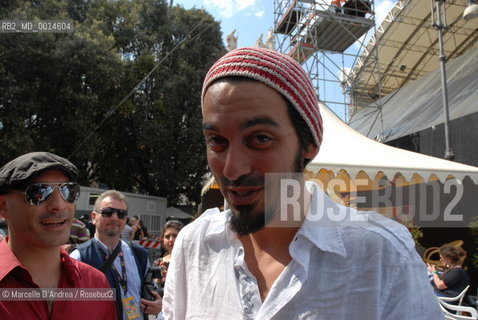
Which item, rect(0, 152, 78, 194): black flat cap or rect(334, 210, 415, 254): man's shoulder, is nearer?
rect(334, 210, 415, 254): man's shoulder

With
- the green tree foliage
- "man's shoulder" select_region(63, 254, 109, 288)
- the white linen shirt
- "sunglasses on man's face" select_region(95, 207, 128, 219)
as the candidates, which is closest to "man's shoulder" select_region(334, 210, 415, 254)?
the white linen shirt

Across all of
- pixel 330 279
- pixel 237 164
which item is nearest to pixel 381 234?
pixel 330 279

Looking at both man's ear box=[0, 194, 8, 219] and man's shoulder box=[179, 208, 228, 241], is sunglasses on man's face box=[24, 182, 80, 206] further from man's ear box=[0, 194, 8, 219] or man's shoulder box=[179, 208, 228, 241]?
man's shoulder box=[179, 208, 228, 241]

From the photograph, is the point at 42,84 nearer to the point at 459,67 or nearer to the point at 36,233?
the point at 459,67

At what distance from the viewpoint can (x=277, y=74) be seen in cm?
102

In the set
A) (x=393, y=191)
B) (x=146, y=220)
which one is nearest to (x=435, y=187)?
(x=393, y=191)

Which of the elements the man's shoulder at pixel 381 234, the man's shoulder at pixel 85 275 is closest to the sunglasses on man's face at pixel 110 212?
the man's shoulder at pixel 85 275

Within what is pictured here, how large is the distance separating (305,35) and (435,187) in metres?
7.40

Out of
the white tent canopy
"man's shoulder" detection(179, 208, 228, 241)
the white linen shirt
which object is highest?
the white tent canopy

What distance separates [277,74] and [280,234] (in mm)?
420

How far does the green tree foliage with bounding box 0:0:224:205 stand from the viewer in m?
14.7

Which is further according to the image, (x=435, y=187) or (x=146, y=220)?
(x=146, y=220)

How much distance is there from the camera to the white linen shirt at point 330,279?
90cm

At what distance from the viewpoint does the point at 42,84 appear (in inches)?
618
